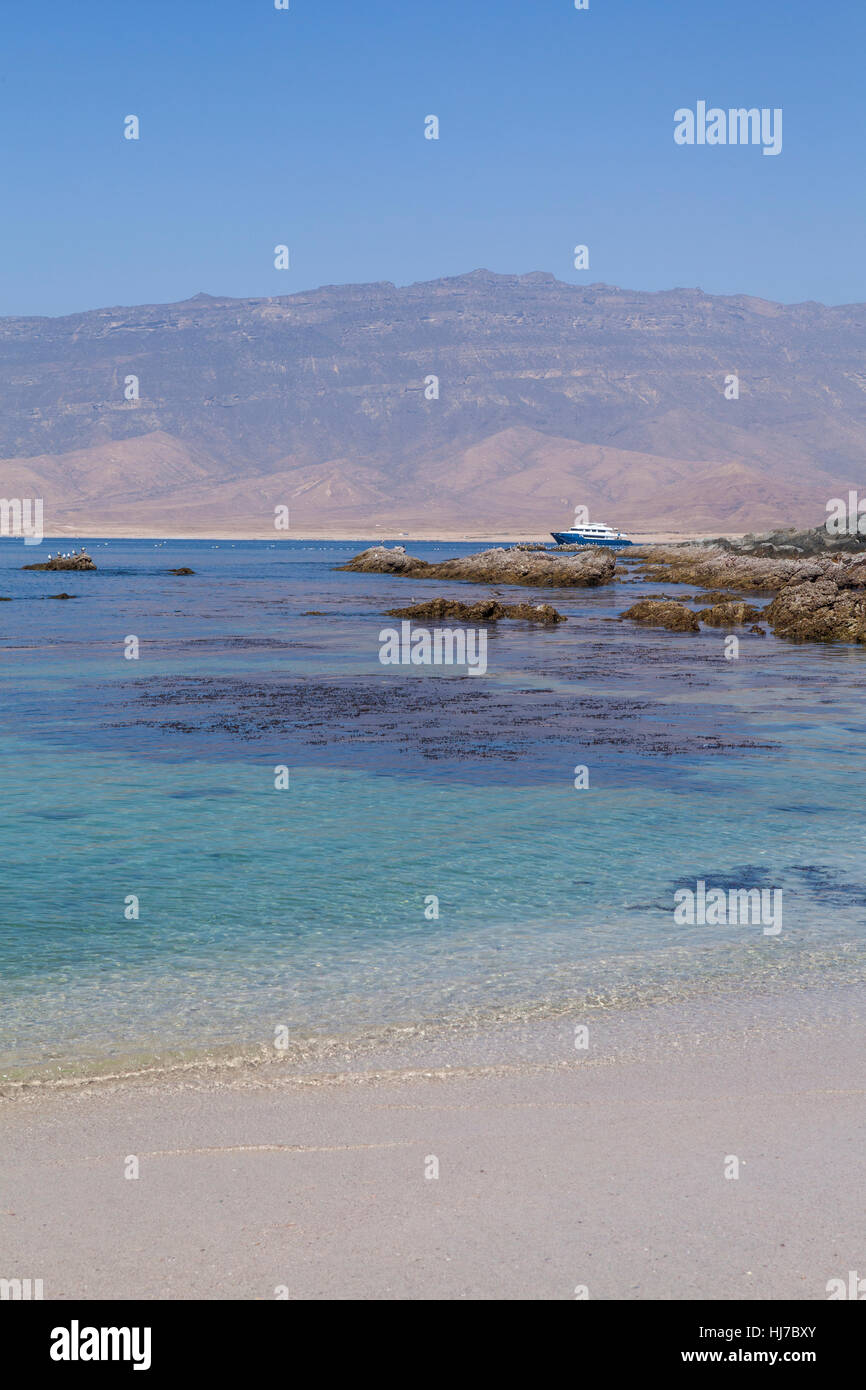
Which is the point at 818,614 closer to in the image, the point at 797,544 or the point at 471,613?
the point at 471,613

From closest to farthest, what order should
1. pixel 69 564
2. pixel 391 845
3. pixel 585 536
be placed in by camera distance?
pixel 391 845 → pixel 69 564 → pixel 585 536

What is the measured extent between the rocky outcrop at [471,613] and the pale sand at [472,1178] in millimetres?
36955

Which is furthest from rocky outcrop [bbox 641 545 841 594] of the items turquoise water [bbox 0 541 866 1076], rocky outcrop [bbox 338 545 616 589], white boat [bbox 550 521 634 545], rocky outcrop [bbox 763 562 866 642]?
white boat [bbox 550 521 634 545]

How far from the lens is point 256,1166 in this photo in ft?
20.6

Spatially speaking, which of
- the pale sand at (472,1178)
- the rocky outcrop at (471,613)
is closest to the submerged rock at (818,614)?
the rocky outcrop at (471,613)

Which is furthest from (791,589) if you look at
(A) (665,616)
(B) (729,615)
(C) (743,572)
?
(C) (743,572)

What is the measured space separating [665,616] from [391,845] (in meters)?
32.6

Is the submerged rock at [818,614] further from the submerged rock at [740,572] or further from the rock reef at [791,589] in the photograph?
the submerged rock at [740,572]

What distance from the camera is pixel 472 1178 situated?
6152 mm

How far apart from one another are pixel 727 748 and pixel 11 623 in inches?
1205

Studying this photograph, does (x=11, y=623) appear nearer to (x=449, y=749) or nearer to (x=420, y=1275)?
(x=449, y=749)

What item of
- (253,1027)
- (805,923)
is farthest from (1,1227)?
(805,923)
